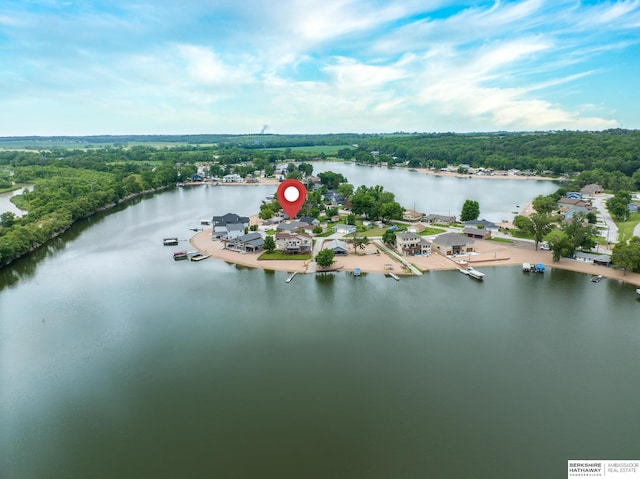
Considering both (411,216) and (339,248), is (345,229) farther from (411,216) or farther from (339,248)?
(411,216)

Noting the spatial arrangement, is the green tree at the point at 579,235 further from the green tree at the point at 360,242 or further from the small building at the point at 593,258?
the green tree at the point at 360,242

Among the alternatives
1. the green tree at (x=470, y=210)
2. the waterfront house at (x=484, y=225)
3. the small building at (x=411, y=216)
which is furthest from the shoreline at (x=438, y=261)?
the small building at (x=411, y=216)

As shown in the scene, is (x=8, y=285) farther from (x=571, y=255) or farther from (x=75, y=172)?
(x=75, y=172)

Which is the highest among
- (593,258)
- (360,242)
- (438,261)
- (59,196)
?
(59,196)

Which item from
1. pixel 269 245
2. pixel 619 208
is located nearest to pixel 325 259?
pixel 269 245

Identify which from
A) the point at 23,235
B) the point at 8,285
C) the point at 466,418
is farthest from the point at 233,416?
the point at 23,235

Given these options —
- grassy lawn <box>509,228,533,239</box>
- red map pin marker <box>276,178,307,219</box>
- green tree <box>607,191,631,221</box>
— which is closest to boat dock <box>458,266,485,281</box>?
grassy lawn <box>509,228,533,239</box>

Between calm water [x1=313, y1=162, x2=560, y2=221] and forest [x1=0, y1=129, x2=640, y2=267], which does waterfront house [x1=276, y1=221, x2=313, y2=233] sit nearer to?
calm water [x1=313, y1=162, x2=560, y2=221]
